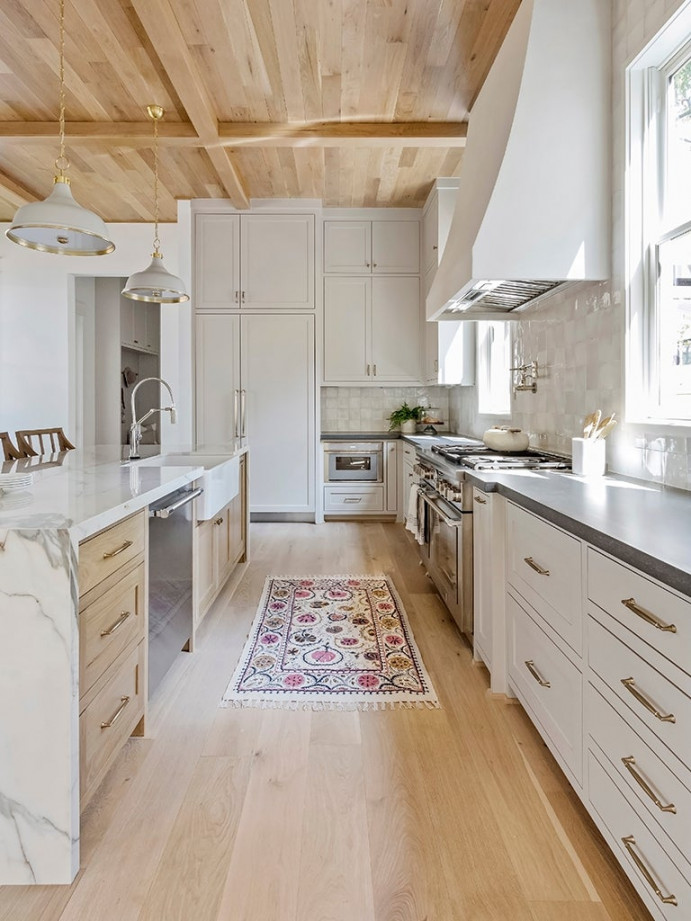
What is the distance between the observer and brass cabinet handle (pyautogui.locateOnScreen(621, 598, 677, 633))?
0.96 m

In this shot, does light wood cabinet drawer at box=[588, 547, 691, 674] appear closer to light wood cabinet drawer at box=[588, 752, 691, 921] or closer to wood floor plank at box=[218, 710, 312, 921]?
light wood cabinet drawer at box=[588, 752, 691, 921]

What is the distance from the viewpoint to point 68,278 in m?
5.39

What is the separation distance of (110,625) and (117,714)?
0.88 feet

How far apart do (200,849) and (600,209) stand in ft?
8.32

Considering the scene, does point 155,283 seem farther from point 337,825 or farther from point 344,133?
point 337,825

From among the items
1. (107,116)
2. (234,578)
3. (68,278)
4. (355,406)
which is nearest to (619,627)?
(234,578)

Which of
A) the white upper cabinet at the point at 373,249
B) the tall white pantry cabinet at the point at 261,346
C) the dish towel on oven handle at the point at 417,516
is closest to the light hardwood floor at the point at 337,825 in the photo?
the dish towel on oven handle at the point at 417,516

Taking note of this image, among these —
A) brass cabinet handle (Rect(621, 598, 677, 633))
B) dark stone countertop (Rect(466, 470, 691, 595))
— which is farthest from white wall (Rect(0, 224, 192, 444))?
brass cabinet handle (Rect(621, 598, 677, 633))

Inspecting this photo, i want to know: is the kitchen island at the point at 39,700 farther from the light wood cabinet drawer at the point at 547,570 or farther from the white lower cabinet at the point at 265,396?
the white lower cabinet at the point at 265,396

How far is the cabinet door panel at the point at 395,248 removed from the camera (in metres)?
5.23

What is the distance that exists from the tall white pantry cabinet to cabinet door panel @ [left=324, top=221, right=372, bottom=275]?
23 cm

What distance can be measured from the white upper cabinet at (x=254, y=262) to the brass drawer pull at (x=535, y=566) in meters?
3.90

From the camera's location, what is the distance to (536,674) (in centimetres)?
167

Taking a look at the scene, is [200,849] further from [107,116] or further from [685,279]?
[107,116]
